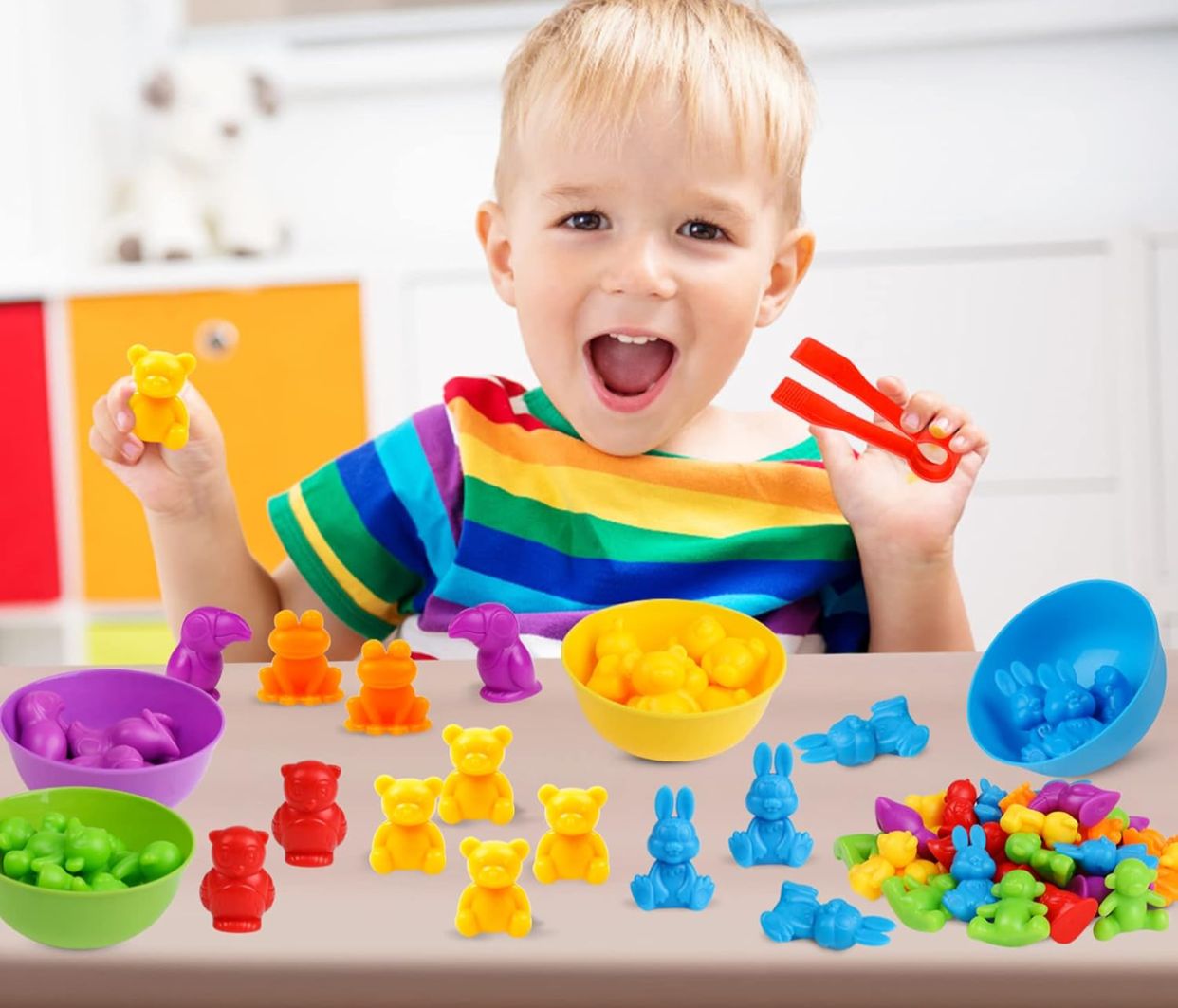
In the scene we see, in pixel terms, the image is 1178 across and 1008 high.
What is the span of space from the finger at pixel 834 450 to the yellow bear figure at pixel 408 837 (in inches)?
18.0

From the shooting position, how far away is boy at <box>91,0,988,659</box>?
808mm

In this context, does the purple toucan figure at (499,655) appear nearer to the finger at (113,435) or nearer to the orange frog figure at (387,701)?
the orange frog figure at (387,701)

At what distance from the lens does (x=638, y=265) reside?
801 mm

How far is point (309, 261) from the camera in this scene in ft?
5.86

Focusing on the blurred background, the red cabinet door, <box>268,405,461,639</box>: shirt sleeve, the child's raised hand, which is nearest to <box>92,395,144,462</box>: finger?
the child's raised hand

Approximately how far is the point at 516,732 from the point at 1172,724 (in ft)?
0.86

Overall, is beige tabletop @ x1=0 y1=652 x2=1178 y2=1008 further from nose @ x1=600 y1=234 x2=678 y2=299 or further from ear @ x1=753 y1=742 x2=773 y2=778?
nose @ x1=600 y1=234 x2=678 y2=299

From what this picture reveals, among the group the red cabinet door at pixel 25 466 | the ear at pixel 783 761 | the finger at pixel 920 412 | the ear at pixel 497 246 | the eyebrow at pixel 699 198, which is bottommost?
the ear at pixel 783 761

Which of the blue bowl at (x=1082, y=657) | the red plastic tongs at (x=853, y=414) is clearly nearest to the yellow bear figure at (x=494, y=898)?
the blue bowl at (x=1082, y=657)

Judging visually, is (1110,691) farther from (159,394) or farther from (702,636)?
(159,394)

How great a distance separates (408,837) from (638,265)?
450mm

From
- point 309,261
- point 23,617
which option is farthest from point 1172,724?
point 23,617

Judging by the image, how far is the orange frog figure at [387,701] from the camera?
1.87 feet

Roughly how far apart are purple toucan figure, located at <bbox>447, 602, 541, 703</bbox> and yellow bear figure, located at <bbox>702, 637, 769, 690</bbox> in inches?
3.7
